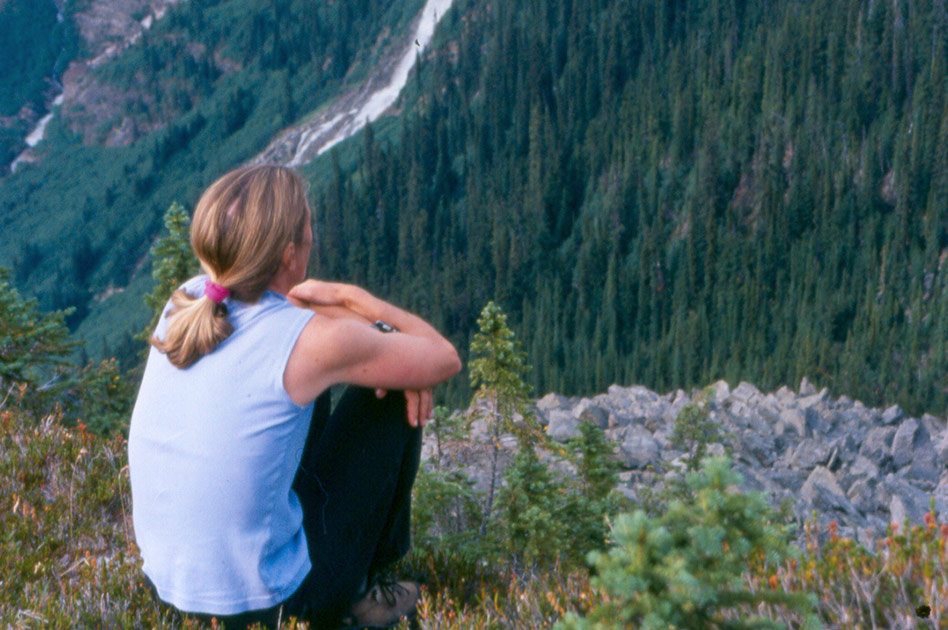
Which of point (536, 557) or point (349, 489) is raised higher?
point (349, 489)

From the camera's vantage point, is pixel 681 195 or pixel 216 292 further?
pixel 681 195

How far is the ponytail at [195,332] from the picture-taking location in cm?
326

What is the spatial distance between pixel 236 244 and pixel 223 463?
2.74 feet

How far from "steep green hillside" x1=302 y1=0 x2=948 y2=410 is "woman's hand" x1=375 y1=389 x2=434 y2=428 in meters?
91.1

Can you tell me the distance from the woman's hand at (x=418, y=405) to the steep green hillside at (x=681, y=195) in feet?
299

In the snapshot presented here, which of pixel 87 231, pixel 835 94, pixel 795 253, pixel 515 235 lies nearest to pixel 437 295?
pixel 515 235

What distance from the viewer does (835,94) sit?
120938 millimetres

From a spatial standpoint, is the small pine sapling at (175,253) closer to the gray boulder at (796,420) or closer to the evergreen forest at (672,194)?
the gray boulder at (796,420)

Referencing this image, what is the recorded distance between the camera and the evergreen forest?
331 feet

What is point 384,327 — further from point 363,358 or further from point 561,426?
point 561,426

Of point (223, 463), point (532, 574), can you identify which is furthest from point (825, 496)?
point (223, 463)

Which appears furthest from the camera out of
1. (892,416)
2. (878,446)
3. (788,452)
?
(892,416)

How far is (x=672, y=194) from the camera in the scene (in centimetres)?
12475

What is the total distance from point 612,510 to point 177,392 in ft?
20.6
